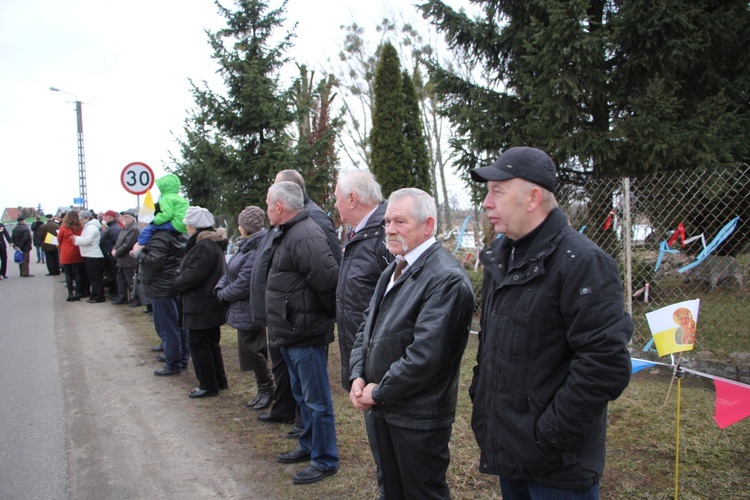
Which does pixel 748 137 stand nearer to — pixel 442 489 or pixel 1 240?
pixel 442 489

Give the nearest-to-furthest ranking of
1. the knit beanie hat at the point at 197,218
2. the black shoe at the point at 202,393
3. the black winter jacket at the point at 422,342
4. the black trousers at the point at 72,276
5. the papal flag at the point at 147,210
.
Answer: the black winter jacket at the point at 422,342
the knit beanie hat at the point at 197,218
the black shoe at the point at 202,393
the papal flag at the point at 147,210
the black trousers at the point at 72,276

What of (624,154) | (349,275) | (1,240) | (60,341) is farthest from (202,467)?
(1,240)

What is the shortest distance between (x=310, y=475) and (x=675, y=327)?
259 centimetres

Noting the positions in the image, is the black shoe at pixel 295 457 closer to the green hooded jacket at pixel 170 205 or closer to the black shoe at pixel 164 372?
the black shoe at pixel 164 372

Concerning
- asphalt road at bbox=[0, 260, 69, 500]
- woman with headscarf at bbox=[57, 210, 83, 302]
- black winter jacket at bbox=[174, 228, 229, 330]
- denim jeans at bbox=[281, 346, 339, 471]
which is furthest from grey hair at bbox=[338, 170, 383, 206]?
woman with headscarf at bbox=[57, 210, 83, 302]

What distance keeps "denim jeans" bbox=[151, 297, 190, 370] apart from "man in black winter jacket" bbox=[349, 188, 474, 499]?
4.21 metres

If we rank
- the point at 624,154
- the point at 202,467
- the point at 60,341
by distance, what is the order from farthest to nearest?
the point at 60,341 → the point at 624,154 → the point at 202,467

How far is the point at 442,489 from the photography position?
8.73 feet

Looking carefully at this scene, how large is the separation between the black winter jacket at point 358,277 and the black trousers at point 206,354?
2.53 metres

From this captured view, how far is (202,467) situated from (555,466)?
2.99 meters

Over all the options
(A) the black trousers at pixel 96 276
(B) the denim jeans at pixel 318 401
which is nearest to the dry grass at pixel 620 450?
(B) the denim jeans at pixel 318 401

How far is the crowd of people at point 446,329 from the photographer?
6.42 feet

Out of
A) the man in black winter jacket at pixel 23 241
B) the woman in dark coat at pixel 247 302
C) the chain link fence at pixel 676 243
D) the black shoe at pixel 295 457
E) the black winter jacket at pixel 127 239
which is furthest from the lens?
the man in black winter jacket at pixel 23 241

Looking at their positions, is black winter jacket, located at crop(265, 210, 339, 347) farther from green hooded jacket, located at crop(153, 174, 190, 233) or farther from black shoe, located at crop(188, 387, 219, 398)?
green hooded jacket, located at crop(153, 174, 190, 233)
